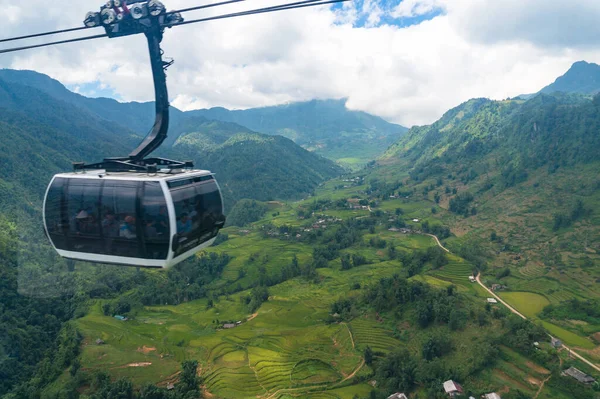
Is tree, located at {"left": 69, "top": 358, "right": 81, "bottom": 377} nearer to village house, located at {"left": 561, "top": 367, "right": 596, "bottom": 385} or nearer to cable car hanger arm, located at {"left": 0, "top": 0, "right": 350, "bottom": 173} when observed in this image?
cable car hanger arm, located at {"left": 0, "top": 0, "right": 350, "bottom": 173}

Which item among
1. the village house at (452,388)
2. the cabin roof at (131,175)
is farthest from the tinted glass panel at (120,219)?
the village house at (452,388)

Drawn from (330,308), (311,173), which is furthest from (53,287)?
(311,173)

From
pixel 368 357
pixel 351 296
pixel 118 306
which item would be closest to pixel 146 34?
pixel 368 357

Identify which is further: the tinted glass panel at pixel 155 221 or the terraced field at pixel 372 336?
the terraced field at pixel 372 336

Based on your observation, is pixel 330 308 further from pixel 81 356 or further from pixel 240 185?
pixel 240 185

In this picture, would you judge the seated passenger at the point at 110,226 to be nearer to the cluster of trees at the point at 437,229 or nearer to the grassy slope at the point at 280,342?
the grassy slope at the point at 280,342

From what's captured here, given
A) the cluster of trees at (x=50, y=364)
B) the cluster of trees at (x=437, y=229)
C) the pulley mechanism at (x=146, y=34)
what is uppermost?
the pulley mechanism at (x=146, y=34)

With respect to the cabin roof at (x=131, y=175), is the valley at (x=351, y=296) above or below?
below

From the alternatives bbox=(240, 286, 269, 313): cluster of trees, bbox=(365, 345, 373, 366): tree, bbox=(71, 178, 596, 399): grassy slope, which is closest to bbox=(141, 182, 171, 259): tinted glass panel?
bbox=(71, 178, 596, 399): grassy slope
